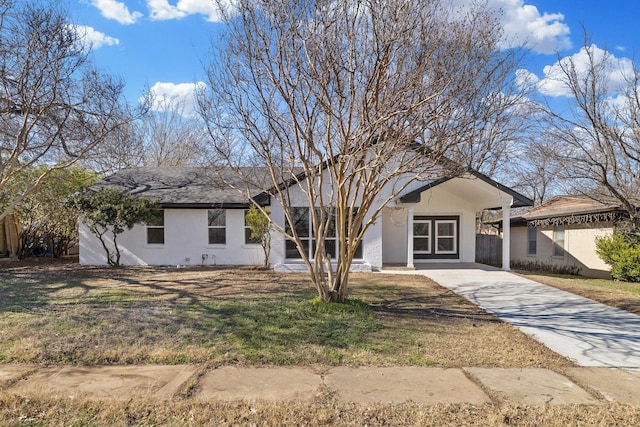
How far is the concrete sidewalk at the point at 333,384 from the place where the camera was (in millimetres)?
3977

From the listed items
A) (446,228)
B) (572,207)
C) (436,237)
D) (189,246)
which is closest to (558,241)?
(572,207)

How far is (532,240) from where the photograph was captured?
20375 millimetres

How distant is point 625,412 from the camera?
3.73 metres

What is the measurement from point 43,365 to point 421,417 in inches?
169

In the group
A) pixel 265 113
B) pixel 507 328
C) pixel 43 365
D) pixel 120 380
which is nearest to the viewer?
pixel 120 380

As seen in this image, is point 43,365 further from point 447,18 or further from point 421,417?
point 447,18

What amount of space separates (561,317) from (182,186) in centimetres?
1386

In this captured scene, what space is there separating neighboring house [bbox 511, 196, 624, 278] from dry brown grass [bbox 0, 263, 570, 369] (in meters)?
9.55

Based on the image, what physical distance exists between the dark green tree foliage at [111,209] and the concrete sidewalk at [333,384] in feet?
30.3

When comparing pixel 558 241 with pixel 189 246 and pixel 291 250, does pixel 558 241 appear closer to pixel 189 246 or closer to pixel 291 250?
pixel 291 250

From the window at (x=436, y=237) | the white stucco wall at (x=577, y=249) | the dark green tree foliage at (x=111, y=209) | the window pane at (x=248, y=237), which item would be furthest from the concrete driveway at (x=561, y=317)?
the dark green tree foliage at (x=111, y=209)

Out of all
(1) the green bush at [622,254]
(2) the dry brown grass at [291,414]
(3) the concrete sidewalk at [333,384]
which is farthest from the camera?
(1) the green bush at [622,254]

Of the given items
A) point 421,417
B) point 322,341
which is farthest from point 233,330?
point 421,417

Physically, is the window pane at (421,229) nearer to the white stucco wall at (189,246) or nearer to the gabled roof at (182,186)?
the white stucco wall at (189,246)
